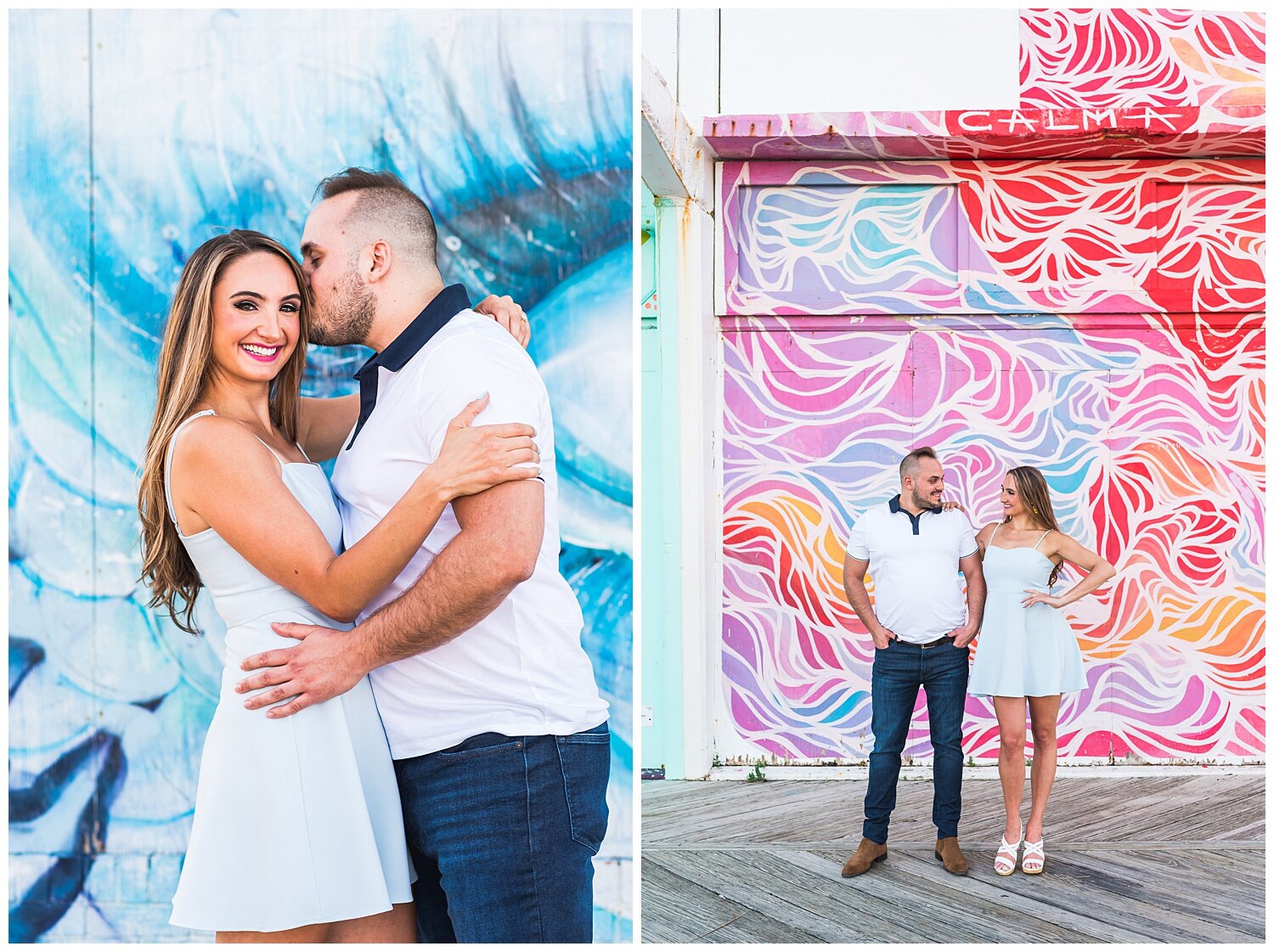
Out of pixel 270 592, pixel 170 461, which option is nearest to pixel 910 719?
pixel 270 592

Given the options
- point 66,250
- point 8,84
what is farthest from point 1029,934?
point 8,84

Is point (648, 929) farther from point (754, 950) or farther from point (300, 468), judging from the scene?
point (300, 468)

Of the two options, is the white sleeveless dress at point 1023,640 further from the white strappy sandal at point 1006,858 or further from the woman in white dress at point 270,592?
the woman in white dress at point 270,592

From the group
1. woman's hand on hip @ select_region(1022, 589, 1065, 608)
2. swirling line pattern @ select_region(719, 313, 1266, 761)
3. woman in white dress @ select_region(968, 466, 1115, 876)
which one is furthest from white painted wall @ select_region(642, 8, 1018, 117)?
woman's hand on hip @ select_region(1022, 589, 1065, 608)

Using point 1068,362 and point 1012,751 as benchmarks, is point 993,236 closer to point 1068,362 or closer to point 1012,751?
point 1068,362

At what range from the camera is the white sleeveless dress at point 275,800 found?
84.4 inches

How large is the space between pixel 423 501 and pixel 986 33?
500 cm

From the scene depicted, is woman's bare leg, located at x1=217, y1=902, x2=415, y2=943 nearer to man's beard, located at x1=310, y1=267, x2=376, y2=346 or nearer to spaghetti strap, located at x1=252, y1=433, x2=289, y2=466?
spaghetti strap, located at x1=252, y1=433, x2=289, y2=466

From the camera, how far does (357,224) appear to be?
242cm

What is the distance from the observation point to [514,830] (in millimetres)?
2141

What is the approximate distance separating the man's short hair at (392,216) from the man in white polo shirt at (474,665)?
0.60ft

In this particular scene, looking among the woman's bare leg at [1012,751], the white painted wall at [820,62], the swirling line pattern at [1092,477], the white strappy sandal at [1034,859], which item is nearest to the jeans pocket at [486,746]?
the woman's bare leg at [1012,751]

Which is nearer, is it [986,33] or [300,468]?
[300,468]

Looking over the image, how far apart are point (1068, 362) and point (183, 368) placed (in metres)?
4.90
